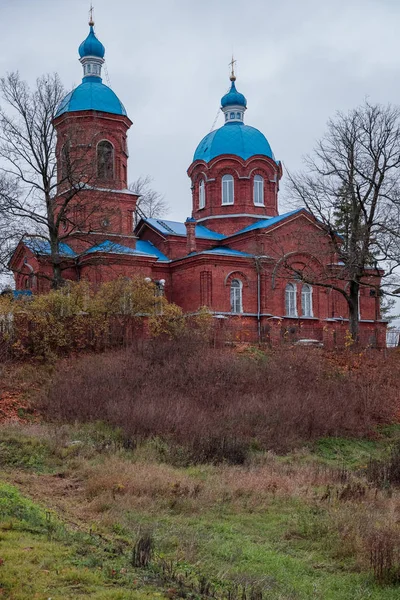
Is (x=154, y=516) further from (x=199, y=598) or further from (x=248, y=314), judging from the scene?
→ (x=248, y=314)

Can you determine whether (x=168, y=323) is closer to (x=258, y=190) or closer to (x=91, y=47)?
(x=258, y=190)

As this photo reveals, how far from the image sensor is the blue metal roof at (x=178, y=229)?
104 feet

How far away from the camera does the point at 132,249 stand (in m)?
29.5

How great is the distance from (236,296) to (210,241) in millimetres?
3633

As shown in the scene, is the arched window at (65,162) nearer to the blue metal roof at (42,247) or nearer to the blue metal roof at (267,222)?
the blue metal roof at (42,247)

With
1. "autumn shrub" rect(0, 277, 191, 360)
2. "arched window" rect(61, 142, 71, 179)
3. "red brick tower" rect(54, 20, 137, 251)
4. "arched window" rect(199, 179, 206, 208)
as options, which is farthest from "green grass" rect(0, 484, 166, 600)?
"arched window" rect(199, 179, 206, 208)

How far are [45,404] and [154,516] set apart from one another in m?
7.95

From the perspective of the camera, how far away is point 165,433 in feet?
46.0

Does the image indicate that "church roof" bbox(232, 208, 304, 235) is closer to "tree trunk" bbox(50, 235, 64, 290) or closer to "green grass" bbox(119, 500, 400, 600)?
"tree trunk" bbox(50, 235, 64, 290)

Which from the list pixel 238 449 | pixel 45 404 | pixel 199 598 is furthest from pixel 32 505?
pixel 45 404

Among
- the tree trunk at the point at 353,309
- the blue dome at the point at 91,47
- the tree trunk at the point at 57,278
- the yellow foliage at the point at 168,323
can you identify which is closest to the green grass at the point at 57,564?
the yellow foliage at the point at 168,323

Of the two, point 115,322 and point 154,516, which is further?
point 115,322

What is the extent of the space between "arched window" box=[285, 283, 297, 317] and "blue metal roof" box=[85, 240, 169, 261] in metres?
5.50

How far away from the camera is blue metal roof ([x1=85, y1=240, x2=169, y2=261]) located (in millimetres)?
27094
